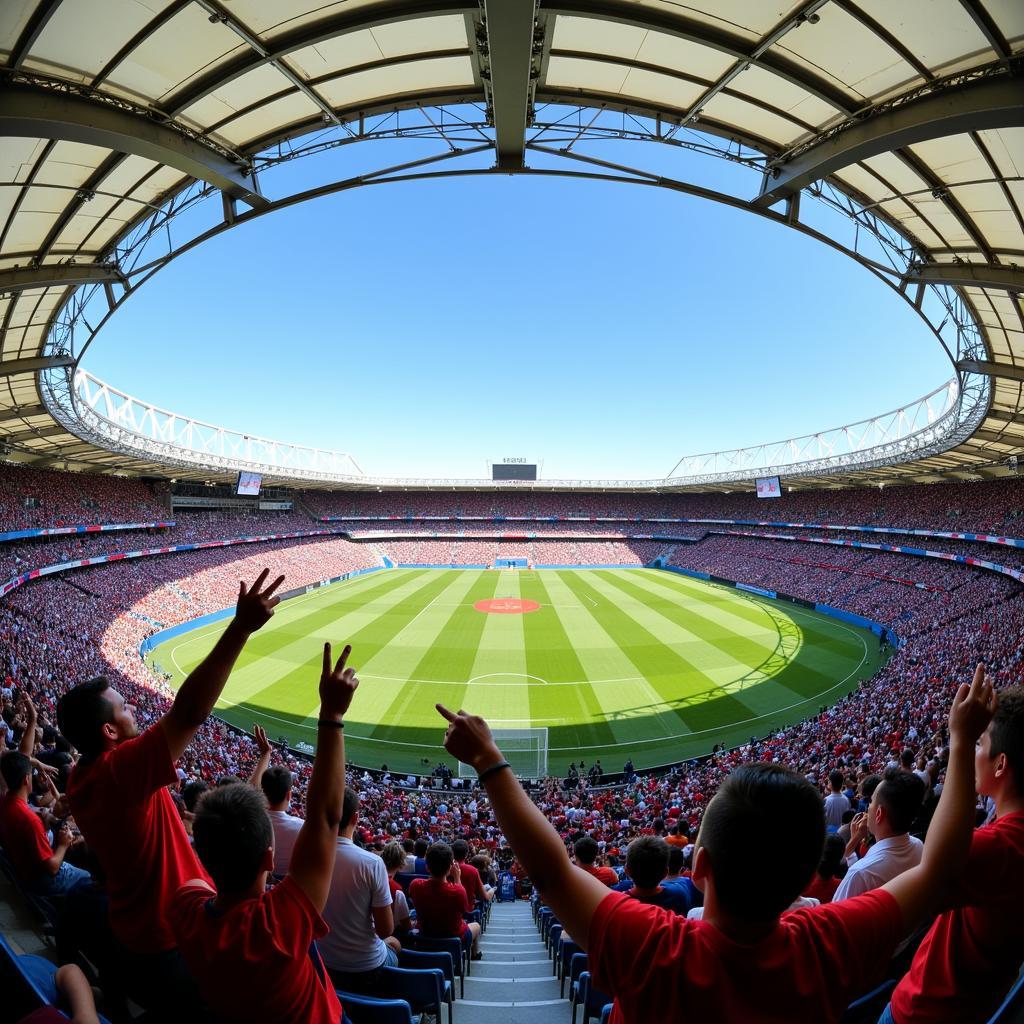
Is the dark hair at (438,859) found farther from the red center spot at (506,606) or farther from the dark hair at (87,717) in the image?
the red center spot at (506,606)

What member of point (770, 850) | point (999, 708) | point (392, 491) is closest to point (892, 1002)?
point (999, 708)

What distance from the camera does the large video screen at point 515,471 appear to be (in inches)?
3324

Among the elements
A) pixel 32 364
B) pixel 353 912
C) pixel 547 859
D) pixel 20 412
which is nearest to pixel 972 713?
pixel 547 859

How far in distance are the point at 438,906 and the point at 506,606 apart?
39.0m

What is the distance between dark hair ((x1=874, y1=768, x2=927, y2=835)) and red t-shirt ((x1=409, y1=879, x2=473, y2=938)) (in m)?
3.66

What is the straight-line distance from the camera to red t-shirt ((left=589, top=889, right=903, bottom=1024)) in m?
1.37

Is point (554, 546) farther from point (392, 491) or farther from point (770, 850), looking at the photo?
point (770, 850)

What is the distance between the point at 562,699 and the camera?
24688 mm

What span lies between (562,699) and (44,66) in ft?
79.5

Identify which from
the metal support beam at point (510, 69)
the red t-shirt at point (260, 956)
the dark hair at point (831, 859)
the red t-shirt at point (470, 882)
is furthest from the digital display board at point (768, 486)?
the red t-shirt at point (260, 956)

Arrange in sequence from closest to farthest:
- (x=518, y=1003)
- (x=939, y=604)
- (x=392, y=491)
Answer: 1. (x=518, y=1003)
2. (x=939, y=604)
3. (x=392, y=491)

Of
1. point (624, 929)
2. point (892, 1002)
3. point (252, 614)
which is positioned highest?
point (252, 614)

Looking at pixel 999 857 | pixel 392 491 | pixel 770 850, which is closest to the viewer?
pixel 770 850

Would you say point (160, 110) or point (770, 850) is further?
point (160, 110)
